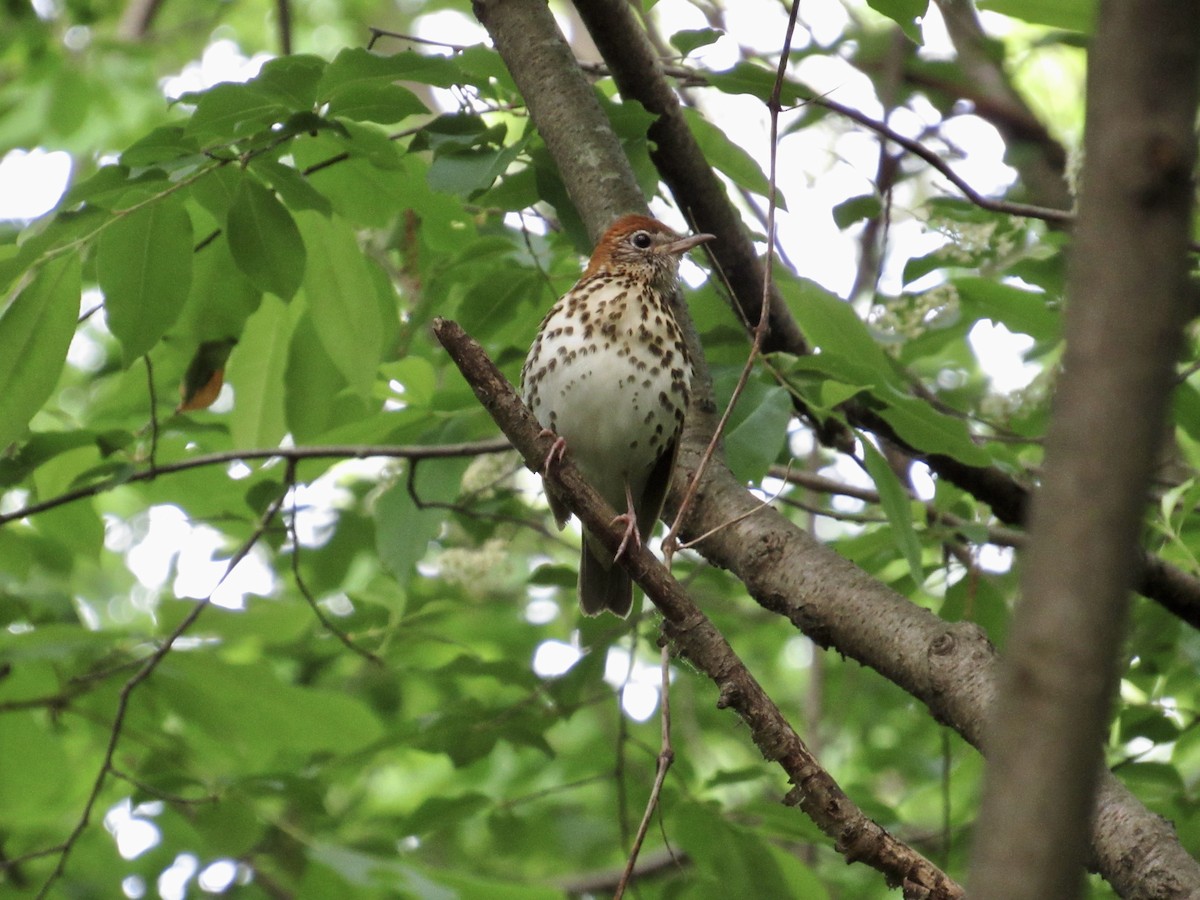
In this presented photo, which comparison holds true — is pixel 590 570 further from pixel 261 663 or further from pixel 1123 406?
pixel 1123 406

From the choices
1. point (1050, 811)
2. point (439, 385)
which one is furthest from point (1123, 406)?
point (439, 385)

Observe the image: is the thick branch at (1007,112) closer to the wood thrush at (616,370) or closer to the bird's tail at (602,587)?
the wood thrush at (616,370)

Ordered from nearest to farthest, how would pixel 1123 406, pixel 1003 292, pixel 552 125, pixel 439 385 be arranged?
1. pixel 1123 406
2. pixel 552 125
3. pixel 1003 292
4. pixel 439 385

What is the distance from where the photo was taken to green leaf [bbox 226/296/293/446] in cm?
427

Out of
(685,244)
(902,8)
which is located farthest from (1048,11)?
(685,244)

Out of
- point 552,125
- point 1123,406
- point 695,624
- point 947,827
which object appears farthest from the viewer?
point 947,827

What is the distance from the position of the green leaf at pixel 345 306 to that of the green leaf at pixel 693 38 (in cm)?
112

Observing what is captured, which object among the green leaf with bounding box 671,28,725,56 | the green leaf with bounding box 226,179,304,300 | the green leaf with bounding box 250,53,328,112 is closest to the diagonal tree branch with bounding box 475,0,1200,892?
the green leaf with bounding box 671,28,725,56

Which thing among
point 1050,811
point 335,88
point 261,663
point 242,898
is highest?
point 335,88

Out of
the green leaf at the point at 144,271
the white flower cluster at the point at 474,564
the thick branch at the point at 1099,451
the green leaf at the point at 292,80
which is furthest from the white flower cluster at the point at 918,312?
the thick branch at the point at 1099,451

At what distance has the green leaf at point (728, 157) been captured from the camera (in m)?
3.95

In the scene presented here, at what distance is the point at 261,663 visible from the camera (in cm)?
456

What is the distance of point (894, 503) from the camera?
335cm

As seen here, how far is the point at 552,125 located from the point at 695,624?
5.12 ft
